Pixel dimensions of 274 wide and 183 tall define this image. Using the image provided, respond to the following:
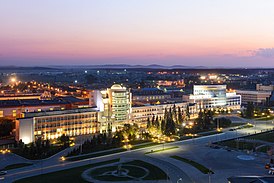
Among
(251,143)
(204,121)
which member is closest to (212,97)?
(204,121)

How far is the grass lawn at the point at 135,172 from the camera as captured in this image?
101 ft

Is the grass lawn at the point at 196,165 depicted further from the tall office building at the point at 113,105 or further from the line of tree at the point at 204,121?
the tall office building at the point at 113,105

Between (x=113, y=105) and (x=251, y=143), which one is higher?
(x=113, y=105)

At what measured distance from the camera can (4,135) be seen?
159 feet

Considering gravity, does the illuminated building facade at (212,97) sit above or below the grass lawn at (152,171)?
above

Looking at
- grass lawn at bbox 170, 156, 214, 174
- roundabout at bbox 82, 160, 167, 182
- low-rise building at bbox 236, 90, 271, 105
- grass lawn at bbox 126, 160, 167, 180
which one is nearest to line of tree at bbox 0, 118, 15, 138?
roundabout at bbox 82, 160, 167, 182

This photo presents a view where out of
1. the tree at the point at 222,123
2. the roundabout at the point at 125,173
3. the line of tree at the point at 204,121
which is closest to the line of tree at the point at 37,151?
the roundabout at the point at 125,173

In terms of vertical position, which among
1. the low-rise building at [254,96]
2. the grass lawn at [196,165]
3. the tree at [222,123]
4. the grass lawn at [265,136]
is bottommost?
the grass lawn at [196,165]

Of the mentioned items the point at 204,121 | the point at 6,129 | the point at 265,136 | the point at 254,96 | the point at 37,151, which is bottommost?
the point at 265,136

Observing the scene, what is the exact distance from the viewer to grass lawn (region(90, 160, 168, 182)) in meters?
30.7

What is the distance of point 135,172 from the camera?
32.4 m

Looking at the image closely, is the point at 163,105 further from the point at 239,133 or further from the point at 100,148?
the point at 100,148

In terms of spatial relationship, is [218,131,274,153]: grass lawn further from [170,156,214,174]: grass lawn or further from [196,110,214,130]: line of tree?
[170,156,214,174]: grass lawn

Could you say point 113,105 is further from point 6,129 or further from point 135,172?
point 135,172
